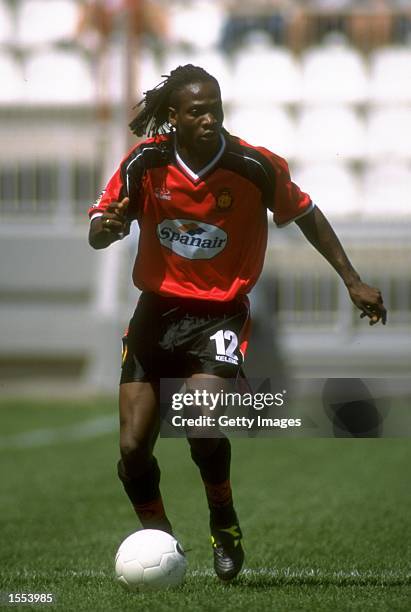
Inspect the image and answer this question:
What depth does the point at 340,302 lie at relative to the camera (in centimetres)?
1644

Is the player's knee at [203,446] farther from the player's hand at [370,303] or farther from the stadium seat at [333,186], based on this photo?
the stadium seat at [333,186]

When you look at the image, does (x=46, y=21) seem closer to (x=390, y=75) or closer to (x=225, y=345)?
(x=390, y=75)

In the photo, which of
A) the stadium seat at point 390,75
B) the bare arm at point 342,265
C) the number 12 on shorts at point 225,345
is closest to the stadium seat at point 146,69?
the stadium seat at point 390,75

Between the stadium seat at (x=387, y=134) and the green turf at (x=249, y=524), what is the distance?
693 cm

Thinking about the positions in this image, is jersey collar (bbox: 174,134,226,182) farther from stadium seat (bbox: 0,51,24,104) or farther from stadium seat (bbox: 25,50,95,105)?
stadium seat (bbox: 25,50,95,105)

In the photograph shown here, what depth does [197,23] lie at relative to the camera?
1897 centimetres

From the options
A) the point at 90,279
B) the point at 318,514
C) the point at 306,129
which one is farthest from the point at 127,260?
the point at 318,514

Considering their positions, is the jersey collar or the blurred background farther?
the blurred background

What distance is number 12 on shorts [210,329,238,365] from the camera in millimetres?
4605

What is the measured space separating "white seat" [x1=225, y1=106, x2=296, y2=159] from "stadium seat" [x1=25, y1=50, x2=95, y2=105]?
6.24ft

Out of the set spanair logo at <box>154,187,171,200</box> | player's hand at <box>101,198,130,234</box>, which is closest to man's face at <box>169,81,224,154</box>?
spanair logo at <box>154,187,171,200</box>

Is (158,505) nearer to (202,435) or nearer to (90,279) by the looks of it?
(202,435)

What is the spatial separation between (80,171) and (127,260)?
4.49 ft

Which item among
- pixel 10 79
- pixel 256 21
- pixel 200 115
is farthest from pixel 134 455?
pixel 256 21
